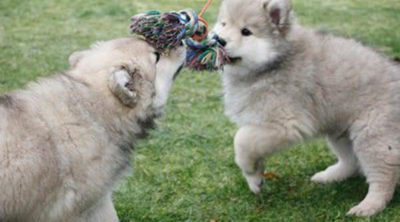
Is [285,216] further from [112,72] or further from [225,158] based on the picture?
[112,72]

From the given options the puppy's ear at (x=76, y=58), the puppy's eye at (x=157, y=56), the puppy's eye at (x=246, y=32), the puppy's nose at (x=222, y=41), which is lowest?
the puppy's nose at (x=222, y=41)

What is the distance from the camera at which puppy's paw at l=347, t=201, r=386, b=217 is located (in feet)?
15.5

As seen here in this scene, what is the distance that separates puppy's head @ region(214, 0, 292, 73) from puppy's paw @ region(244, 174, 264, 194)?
865 mm

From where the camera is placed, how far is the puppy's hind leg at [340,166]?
5.27 m

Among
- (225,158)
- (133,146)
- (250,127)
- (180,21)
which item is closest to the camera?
(133,146)

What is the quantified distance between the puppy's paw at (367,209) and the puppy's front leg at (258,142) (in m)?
0.69

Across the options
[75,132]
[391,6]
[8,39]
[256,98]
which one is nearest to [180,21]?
[256,98]

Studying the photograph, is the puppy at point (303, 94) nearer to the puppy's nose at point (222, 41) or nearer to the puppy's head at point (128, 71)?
the puppy's nose at point (222, 41)

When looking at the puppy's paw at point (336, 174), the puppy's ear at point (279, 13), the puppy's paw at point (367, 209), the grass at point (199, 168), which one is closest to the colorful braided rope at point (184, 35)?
the puppy's ear at point (279, 13)

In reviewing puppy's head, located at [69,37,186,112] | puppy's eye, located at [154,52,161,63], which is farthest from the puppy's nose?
puppy's eye, located at [154,52,161,63]

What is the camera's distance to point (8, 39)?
972 cm

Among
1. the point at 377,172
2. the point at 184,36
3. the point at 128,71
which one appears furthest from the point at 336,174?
the point at 128,71

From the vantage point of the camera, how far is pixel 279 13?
4.97m

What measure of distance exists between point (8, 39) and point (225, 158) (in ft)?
17.2
